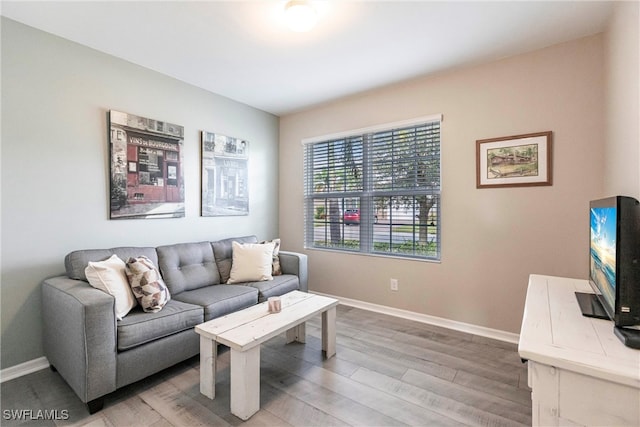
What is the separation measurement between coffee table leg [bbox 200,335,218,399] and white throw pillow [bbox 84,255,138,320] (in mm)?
605

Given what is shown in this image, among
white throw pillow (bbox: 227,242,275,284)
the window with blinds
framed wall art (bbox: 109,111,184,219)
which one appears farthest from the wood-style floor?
framed wall art (bbox: 109,111,184,219)

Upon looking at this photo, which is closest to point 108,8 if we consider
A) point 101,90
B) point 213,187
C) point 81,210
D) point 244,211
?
point 101,90

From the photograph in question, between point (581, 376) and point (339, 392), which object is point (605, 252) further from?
point (339, 392)

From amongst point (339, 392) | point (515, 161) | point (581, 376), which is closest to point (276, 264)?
point (339, 392)

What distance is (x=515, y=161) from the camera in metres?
2.49

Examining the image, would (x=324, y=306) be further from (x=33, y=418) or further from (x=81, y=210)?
(x=81, y=210)

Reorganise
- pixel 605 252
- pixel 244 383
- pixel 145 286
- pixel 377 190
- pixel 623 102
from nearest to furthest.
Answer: pixel 605 252 < pixel 244 383 < pixel 623 102 < pixel 145 286 < pixel 377 190

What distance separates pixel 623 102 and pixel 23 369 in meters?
4.31

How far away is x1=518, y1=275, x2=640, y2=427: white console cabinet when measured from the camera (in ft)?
2.94

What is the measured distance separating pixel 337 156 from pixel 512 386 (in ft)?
9.07

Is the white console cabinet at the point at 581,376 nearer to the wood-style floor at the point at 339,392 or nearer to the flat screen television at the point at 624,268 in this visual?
the flat screen television at the point at 624,268

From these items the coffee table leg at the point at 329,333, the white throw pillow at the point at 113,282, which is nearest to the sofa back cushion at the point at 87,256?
the white throw pillow at the point at 113,282

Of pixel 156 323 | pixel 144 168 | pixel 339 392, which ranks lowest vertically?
pixel 339 392

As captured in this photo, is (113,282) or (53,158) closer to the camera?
(113,282)
